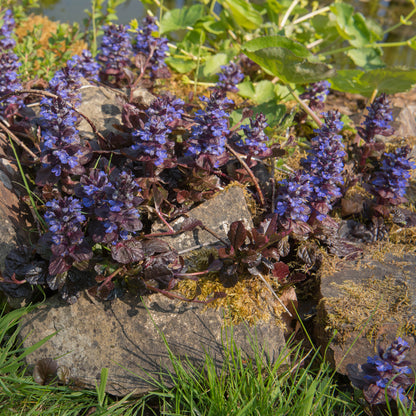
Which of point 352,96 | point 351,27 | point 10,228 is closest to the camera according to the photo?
point 10,228

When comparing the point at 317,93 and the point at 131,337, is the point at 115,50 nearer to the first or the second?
the point at 317,93

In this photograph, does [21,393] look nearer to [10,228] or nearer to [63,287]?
[63,287]

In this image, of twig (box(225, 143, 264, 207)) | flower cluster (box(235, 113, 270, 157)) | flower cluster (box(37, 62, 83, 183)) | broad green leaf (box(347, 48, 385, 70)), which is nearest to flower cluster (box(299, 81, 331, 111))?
broad green leaf (box(347, 48, 385, 70))

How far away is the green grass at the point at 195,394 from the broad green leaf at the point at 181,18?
367cm

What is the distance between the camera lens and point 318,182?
276 cm

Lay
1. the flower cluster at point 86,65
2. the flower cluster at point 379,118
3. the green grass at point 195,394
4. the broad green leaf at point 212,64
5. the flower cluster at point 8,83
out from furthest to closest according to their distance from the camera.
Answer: the broad green leaf at point 212,64, the flower cluster at point 86,65, the flower cluster at point 379,118, the flower cluster at point 8,83, the green grass at point 195,394

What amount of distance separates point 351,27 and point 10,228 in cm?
420

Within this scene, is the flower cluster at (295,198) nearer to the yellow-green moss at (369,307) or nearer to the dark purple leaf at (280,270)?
the dark purple leaf at (280,270)

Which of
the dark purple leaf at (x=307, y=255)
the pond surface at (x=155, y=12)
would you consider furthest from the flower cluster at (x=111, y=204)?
the pond surface at (x=155, y=12)

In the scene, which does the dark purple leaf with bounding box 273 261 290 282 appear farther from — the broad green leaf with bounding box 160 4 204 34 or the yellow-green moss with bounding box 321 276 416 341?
the broad green leaf with bounding box 160 4 204 34

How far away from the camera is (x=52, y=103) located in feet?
8.29

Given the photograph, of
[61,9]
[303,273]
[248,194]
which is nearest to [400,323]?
[303,273]

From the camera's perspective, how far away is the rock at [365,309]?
2477 millimetres

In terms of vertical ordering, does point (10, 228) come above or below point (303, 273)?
above
